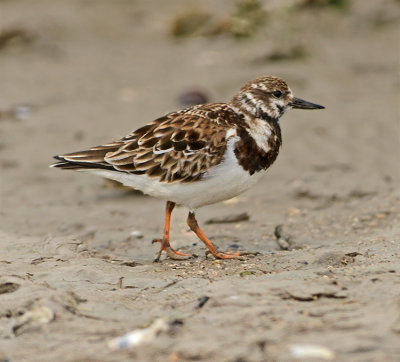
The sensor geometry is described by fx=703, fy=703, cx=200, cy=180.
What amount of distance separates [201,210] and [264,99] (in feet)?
5.56

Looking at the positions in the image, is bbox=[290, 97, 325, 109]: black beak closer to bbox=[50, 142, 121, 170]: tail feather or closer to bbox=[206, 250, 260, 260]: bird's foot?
bbox=[206, 250, 260, 260]: bird's foot

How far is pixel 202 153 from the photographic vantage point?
16.6ft

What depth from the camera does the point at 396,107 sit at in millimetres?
8977

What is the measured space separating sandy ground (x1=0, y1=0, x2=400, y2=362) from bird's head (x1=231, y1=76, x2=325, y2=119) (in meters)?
1.08

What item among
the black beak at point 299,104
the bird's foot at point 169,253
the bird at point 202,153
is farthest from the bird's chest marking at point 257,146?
the bird's foot at point 169,253

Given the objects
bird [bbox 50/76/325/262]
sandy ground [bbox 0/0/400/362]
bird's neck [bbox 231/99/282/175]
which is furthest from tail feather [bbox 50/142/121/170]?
bird's neck [bbox 231/99/282/175]

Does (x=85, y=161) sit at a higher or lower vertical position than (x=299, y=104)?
lower

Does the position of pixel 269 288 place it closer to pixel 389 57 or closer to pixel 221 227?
pixel 221 227

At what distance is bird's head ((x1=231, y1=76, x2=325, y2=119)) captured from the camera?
17.6 ft

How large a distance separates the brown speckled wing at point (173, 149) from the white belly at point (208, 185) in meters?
0.05

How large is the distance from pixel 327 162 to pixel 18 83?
198 inches

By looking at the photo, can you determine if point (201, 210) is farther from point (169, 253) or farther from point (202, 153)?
point (202, 153)

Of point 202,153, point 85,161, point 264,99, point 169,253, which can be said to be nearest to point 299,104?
point 264,99

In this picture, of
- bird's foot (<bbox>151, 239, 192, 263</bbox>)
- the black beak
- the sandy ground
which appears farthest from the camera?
the black beak
